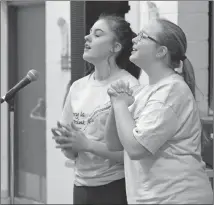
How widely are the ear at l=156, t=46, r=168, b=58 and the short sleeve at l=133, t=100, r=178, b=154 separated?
4.6 inches

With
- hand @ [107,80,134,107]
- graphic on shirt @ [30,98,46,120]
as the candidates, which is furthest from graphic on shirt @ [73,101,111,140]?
graphic on shirt @ [30,98,46,120]

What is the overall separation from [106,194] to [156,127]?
38cm

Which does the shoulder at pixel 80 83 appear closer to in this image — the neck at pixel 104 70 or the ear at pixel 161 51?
the neck at pixel 104 70

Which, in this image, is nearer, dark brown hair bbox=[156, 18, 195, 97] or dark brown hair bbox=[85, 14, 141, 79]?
dark brown hair bbox=[156, 18, 195, 97]

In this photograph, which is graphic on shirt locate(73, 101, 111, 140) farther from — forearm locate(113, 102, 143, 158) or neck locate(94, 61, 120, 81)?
forearm locate(113, 102, 143, 158)

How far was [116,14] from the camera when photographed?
63.9 inches

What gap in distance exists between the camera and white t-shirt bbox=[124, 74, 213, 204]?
4.09 ft

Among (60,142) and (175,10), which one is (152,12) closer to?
(175,10)

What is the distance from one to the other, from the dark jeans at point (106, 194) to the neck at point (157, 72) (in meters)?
0.37

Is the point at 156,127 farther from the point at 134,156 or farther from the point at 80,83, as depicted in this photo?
the point at 80,83

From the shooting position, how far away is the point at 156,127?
125 centimetres

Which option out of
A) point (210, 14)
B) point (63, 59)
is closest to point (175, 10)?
point (210, 14)

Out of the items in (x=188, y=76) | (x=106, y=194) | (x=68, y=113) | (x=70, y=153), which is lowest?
(x=106, y=194)

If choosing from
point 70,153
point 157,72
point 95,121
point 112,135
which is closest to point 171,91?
point 157,72
